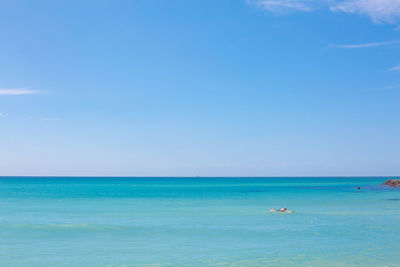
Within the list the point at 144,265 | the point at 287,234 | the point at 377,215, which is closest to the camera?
the point at 144,265

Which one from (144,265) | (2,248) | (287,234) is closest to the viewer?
(144,265)

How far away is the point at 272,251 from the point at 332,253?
9.79ft

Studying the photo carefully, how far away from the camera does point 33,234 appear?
87.3ft

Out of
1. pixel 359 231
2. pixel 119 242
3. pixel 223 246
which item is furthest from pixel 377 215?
pixel 119 242

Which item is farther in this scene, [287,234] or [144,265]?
[287,234]

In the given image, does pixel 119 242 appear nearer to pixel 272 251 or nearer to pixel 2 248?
pixel 2 248

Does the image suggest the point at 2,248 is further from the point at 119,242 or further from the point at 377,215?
the point at 377,215

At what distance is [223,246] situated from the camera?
22266mm

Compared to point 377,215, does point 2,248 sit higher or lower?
lower

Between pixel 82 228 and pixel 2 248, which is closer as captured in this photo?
pixel 2 248

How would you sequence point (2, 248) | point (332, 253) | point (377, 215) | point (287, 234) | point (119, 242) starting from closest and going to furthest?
point (332, 253) → point (2, 248) → point (119, 242) → point (287, 234) → point (377, 215)

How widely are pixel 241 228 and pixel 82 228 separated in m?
11.4

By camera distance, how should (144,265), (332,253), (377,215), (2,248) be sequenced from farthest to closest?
(377,215), (2,248), (332,253), (144,265)

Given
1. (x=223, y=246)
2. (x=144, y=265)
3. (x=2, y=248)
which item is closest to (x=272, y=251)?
(x=223, y=246)
